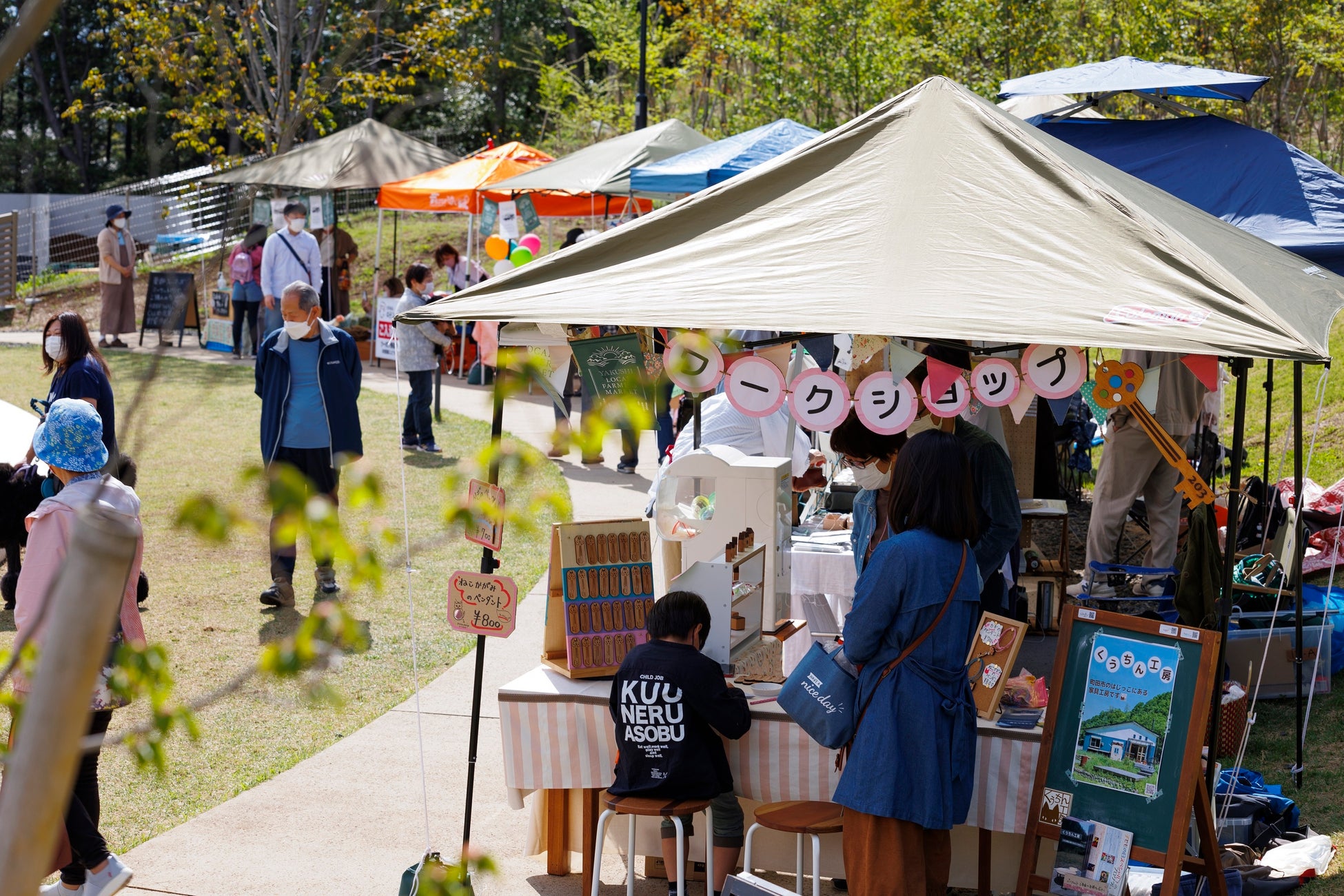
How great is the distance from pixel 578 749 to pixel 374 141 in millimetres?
16396

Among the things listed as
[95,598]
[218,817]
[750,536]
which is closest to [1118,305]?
[750,536]

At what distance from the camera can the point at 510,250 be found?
15.1 meters

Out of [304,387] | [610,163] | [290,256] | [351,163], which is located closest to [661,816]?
[304,387]

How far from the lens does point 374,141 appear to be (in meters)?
19.4

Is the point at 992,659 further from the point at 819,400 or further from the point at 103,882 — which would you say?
the point at 103,882

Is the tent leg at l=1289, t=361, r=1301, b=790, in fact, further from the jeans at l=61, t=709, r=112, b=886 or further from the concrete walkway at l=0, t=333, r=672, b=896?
the jeans at l=61, t=709, r=112, b=886

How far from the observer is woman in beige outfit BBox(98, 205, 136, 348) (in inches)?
688

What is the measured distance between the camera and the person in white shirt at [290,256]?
601 inches

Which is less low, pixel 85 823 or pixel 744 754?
pixel 744 754

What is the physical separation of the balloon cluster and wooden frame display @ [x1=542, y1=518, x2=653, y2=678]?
8.01m

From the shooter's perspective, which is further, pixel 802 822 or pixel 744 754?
pixel 744 754

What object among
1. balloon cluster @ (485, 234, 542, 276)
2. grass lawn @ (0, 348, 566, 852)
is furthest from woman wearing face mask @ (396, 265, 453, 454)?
balloon cluster @ (485, 234, 542, 276)

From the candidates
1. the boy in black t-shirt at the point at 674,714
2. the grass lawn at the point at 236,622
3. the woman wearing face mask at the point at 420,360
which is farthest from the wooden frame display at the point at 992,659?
the woman wearing face mask at the point at 420,360

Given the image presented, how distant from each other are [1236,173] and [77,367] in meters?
7.24
